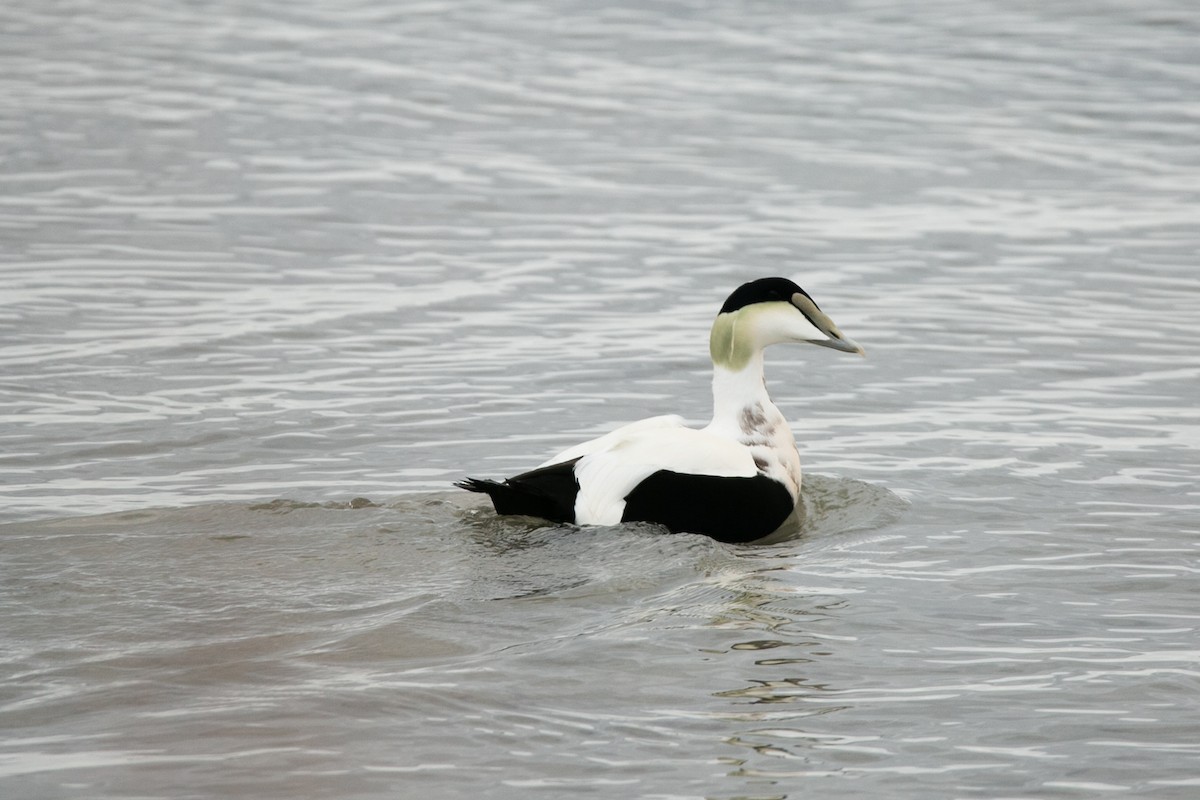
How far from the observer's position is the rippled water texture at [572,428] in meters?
4.87

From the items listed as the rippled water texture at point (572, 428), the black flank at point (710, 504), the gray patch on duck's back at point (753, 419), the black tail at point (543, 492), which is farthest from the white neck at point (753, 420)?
the black tail at point (543, 492)

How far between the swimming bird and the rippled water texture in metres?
0.14

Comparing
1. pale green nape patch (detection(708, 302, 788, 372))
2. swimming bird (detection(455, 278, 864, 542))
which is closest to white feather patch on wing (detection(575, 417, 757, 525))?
swimming bird (detection(455, 278, 864, 542))

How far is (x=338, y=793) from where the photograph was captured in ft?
14.7

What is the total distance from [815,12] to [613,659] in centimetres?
1933

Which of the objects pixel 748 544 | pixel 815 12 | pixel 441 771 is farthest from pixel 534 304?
pixel 815 12

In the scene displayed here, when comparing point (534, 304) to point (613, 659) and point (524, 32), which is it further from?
point (524, 32)

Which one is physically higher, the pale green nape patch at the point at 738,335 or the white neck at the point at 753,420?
the pale green nape patch at the point at 738,335

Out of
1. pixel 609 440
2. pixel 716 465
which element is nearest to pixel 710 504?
pixel 716 465

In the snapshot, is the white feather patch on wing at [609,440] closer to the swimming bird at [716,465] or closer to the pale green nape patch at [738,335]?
the swimming bird at [716,465]

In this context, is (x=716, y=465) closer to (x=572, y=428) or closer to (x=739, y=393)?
(x=739, y=393)

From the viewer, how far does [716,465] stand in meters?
6.60

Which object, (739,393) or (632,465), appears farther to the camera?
(739,393)

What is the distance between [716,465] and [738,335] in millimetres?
629
